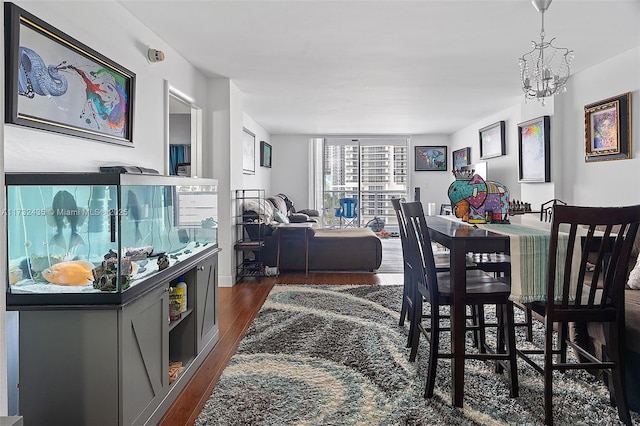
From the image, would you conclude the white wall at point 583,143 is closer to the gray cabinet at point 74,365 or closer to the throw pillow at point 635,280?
the throw pillow at point 635,280

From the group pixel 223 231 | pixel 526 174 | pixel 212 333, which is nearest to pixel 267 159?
pixel 223 231

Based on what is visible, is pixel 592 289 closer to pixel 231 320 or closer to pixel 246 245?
pixel 231 320

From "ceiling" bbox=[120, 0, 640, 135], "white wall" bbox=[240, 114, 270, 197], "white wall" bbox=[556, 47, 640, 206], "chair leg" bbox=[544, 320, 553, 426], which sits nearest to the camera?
"chair leg" bbox=[544, 320, 553, 426]

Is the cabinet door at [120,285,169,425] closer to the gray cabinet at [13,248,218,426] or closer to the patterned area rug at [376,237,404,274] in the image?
the gray cabinet at [13,248,218,426]

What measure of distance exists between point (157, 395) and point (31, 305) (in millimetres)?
716

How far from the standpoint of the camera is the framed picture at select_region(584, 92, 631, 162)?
4008mm

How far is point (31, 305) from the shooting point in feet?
5.66

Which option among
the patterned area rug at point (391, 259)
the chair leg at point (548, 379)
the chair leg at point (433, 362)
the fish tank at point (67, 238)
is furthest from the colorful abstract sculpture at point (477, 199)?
the patterned area rug at point (391, 259)

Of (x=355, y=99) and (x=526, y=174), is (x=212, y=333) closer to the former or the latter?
(x=355, y=99)

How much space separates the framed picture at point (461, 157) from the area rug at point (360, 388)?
591cm

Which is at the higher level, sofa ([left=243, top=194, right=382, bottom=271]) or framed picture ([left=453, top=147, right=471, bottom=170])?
framed picture ([left=453, top=147, right=471, bottom=170])

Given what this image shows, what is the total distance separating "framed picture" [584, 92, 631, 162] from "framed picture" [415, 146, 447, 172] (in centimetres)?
554

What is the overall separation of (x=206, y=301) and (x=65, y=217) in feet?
4.46

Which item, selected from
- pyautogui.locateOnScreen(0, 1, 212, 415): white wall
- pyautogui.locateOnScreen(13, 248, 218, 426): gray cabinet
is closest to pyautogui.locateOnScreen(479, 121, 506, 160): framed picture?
pyautogui.locateOnScreen(0, 1, 212, 415): white wall
